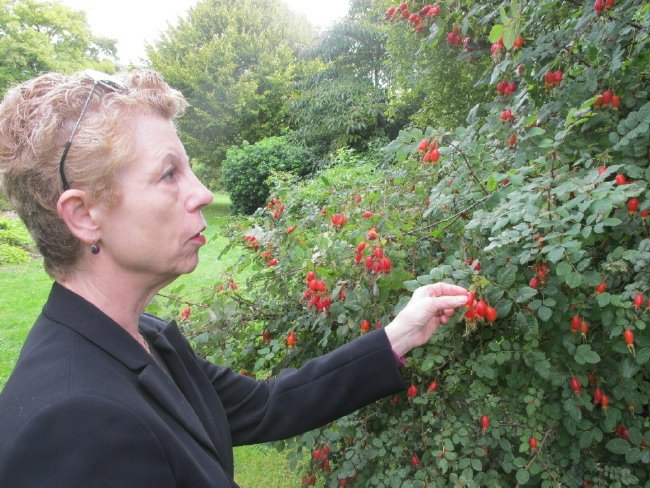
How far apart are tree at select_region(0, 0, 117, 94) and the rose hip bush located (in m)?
21.1

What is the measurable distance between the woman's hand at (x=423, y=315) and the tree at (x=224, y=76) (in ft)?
55.7

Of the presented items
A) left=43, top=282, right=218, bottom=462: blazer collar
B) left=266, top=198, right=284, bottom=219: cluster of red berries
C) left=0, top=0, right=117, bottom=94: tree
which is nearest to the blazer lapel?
left=43, top=282, right=218, bottom=462: blazer collar

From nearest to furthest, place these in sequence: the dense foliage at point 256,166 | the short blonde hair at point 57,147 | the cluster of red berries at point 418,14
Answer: the short blonde hair at point 57,147
the cluster of red berries at point 418,14
the dense foliage at point 256,166

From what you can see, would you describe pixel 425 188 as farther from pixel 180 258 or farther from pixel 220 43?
pixel 220 43

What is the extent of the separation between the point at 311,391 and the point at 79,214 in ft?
2.62

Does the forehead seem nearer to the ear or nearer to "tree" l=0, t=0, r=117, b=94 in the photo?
the ear

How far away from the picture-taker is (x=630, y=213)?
1434mm

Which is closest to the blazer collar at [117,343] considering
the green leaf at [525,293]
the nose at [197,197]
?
the nose at [197,197]

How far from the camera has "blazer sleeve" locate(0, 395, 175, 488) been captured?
79 centimetres

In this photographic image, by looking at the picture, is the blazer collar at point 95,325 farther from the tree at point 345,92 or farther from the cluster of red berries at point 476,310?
the tree at point 345,92

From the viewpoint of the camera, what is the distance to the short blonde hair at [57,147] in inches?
39.6

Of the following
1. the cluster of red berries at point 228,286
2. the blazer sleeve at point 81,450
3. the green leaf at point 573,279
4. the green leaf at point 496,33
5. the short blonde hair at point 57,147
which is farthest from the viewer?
the cluster of red berries at point 228,286

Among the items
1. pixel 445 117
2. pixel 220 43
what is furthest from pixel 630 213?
pixel 220 43

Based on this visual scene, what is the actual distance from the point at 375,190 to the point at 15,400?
157 centimetres
